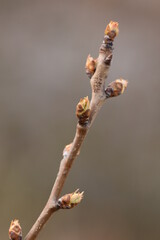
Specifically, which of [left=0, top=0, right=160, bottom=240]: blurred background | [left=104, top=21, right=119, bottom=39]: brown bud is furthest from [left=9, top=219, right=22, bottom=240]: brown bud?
[left=0, top=0, right=160, bottom=240]: blurred background

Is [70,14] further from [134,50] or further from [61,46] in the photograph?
[134,50]

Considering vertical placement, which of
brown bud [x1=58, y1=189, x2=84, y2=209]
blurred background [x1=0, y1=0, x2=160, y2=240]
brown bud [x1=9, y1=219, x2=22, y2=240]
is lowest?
brown bud [x1=9, y1=219, x2=22, y2=240]

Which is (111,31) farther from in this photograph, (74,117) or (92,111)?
(74,117)

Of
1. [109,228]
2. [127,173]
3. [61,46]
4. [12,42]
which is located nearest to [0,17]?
[12,42]

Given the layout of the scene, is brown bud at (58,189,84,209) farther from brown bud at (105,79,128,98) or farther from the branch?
brown bud at (105,79,128,98)

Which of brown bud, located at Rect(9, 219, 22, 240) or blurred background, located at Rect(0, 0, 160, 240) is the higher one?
blurred background, located at Rect(0, 0, 160, 240)

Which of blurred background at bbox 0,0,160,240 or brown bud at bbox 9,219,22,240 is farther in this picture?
blurred background at bbox 0,0,160,240

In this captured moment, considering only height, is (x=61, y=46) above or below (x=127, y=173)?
above
